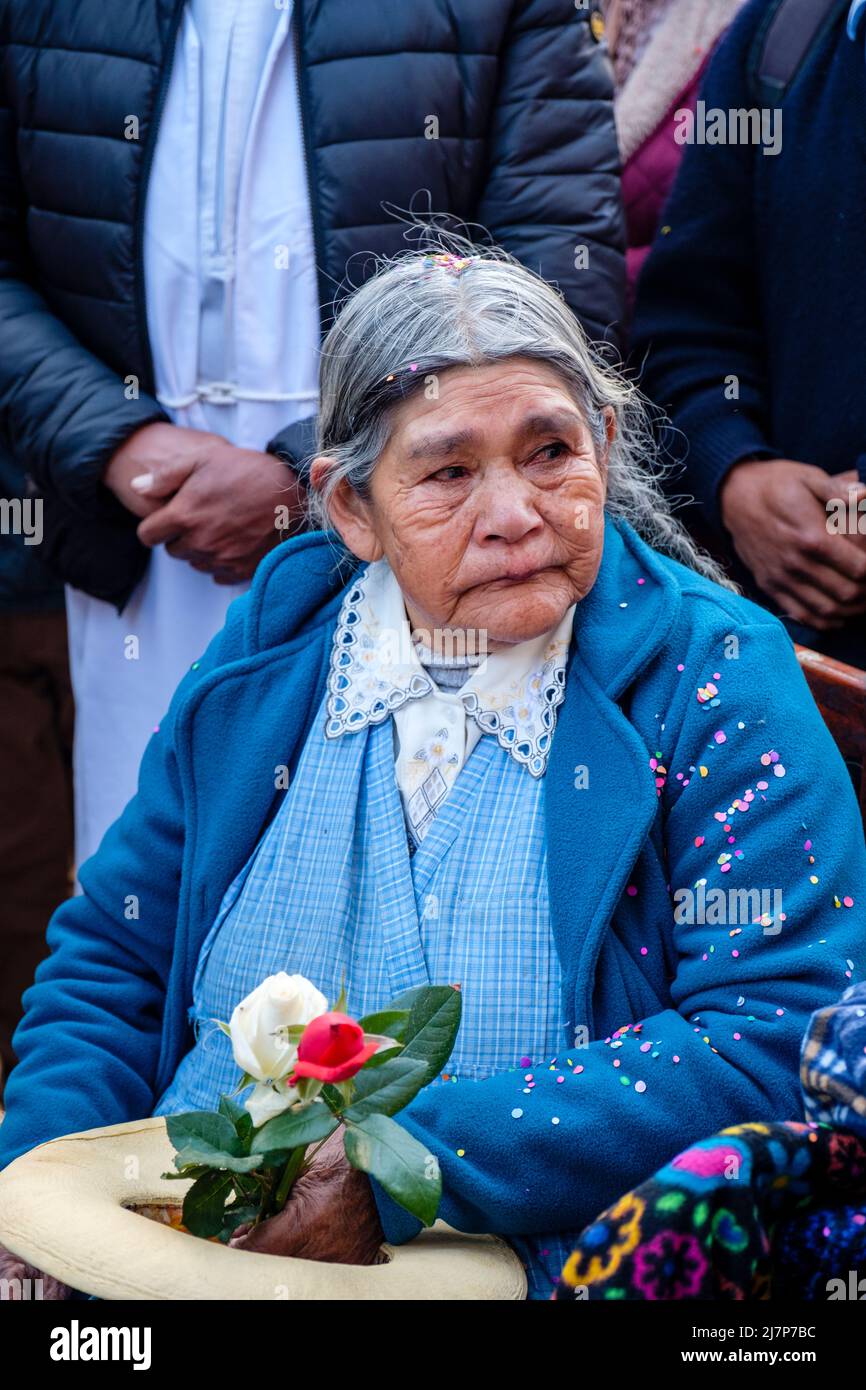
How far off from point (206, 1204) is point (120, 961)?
72cm

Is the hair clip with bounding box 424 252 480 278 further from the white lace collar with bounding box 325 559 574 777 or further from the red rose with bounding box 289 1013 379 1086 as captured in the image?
the red rose with bounding box 289 1013 379 1086

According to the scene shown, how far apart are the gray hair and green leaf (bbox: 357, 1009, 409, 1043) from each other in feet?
2.90

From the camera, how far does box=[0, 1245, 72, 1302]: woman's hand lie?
186 cm

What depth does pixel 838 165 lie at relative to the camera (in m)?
2.74

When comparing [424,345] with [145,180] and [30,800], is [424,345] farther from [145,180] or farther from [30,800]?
[30,800]

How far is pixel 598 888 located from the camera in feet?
6.44

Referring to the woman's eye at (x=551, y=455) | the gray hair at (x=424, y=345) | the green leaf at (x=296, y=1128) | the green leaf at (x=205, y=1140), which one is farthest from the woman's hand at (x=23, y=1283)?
the woman's eye at (x=551, y=455)

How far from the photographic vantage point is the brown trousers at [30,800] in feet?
12.3

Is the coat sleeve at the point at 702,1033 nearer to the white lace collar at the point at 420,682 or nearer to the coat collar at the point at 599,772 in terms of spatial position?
the coat collar at the point at 599,772

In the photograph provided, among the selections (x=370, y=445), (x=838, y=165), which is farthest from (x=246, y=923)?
(x=838, y=165)

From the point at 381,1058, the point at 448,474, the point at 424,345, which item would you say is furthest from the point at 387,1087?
the point at 424,345
